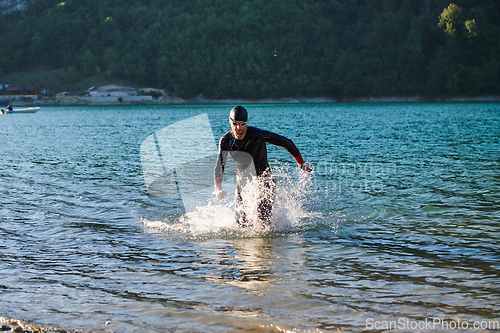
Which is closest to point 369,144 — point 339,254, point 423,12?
point 339,254

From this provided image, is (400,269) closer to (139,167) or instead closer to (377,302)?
(377,302)

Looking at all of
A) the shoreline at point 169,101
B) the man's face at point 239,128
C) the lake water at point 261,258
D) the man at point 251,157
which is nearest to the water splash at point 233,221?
the lake water at point 261,258

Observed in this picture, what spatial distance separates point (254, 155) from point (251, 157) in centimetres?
8

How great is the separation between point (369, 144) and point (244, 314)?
27949 millimetres

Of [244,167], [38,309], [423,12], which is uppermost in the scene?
[423,12]

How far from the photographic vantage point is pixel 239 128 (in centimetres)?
948

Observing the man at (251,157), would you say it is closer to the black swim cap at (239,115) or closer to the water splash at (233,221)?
the black swim cap at (239,115)

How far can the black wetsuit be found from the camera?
9.93 metres

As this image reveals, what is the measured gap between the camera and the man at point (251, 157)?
9797 millimetres

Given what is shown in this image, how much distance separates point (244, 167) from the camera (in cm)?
1028

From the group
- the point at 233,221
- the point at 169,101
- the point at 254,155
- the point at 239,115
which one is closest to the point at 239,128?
the point at 239,115

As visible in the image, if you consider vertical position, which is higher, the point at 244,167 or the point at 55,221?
the point at 244,167

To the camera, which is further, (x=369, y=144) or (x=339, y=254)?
(x=369, y=144)

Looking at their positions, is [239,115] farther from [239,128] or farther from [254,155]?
[254,155]
